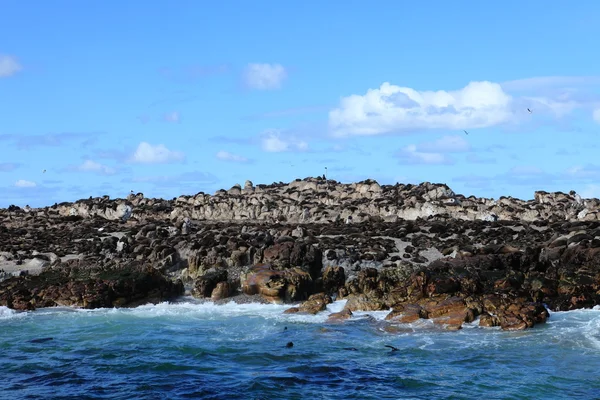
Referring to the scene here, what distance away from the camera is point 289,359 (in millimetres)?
22875

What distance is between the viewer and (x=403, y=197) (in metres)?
72.2

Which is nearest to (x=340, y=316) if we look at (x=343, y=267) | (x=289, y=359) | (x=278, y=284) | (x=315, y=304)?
(x=315, y=304)

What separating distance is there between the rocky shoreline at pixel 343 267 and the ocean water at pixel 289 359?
149 centimetres

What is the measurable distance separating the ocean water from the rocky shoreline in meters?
1.49

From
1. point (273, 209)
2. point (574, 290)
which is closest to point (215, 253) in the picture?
point (574, 290)

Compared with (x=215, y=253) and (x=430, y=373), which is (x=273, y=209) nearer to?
(x=215, y=253)

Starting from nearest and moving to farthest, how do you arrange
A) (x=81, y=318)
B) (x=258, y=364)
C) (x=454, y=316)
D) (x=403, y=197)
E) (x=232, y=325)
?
(x=258, y=364) < (x=454, y=316) < (x=232, y=325) < (x=81, y=318) < (x=403, y=197)

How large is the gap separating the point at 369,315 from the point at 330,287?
5.64m

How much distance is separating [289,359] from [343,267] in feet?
51.8

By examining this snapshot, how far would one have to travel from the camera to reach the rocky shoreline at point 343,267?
2964cm

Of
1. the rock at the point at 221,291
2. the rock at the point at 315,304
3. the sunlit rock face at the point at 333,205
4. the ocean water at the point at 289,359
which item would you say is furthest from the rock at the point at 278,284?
the sunlit rock face at the point at 333,205

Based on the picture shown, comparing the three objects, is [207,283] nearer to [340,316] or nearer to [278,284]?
[278,284]

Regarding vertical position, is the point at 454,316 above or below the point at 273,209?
below

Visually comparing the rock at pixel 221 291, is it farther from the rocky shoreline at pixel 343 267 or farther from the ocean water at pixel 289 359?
the ocean water at pixel 289 359
